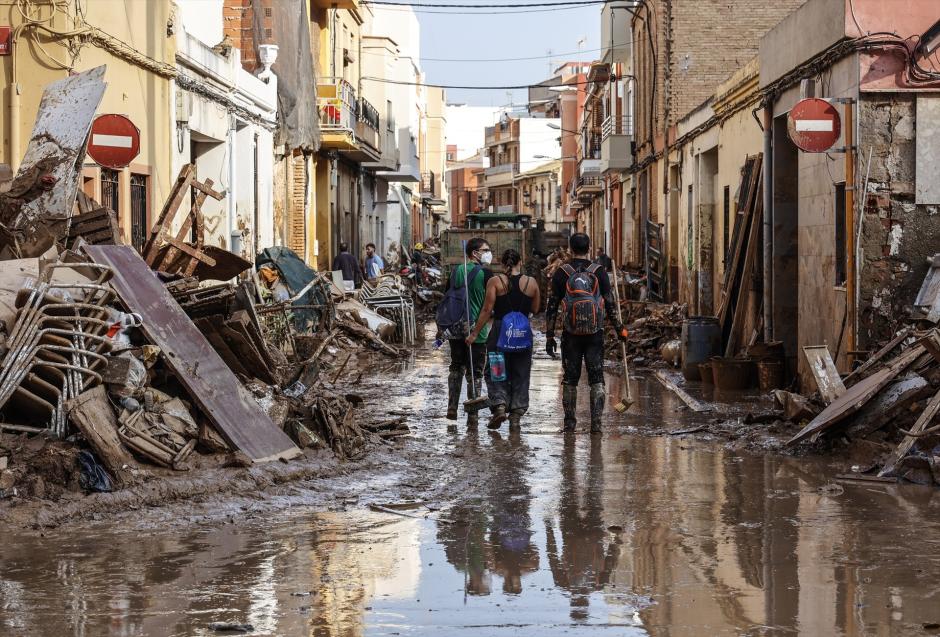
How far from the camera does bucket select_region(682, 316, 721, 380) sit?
1625cm

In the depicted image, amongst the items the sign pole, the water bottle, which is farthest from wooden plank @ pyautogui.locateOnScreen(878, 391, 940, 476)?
the water bottle

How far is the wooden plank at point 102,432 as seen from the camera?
7777 millimetres

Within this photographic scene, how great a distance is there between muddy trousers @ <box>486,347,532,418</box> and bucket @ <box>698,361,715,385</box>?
416 centimetres

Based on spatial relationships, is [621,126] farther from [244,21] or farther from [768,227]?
[768,227]

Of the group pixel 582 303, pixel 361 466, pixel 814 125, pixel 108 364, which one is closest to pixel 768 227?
pixel 814 125

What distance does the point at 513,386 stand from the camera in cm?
1173

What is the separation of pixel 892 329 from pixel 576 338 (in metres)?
3.06

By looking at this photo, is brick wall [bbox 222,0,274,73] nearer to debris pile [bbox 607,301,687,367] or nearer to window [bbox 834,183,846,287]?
debris pile [bbox 607,301,687,367]

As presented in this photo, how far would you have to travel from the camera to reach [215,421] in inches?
339

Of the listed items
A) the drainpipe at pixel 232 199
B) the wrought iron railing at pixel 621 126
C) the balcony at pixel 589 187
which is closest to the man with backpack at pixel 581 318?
the drainpipe at pixel 232 199

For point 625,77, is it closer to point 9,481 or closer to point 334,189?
point 334,189

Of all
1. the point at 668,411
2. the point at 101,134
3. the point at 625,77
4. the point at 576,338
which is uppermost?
the point at 625,77

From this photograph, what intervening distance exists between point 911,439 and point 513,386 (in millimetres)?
4033

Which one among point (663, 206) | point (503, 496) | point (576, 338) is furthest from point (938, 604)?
point (663, 206)
